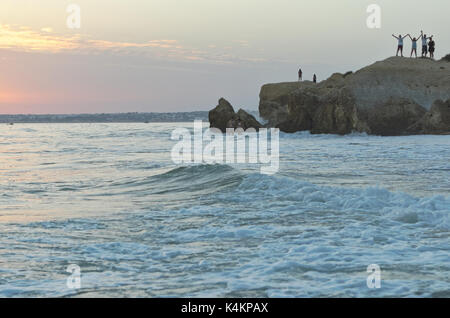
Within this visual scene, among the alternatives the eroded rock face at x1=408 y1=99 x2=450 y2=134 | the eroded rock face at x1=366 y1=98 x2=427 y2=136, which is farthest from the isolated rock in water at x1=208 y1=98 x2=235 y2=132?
the eroded rock face at x1=408 y1=99 x2=450 y2=134

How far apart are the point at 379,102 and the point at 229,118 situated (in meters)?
15.1

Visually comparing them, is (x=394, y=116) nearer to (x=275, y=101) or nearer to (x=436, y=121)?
(x=436, y=121)

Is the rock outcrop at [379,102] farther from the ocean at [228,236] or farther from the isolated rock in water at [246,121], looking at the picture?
the ocean at [228,236]

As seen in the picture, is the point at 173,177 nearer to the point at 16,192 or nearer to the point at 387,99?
the point at 16,192

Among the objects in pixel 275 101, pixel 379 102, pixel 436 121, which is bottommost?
pixel 436 121

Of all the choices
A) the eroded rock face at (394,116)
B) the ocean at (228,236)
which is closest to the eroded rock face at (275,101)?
the eroded rock face at (394,116)

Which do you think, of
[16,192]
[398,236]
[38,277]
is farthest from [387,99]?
[38,277]

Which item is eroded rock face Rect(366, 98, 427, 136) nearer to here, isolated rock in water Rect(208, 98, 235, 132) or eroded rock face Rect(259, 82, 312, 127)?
isolated rock in water Rect(208, 98, 235, 132)

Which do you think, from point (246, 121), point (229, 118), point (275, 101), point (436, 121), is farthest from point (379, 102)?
point (275, 101)

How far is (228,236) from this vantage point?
9.23m

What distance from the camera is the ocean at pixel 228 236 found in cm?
648

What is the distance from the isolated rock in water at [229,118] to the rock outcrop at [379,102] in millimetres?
5806

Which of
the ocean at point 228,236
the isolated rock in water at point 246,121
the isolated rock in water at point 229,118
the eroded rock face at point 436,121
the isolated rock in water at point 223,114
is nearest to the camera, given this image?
the ocean at point 228,236

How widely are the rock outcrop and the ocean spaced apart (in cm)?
2993
